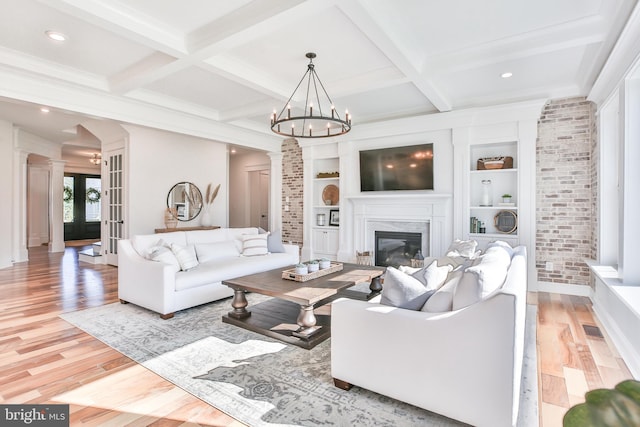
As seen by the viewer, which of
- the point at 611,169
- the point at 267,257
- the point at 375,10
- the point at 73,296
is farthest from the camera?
the point at 267,257

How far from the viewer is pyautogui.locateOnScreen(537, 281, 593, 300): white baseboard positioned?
475cm

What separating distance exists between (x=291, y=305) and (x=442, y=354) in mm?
2459

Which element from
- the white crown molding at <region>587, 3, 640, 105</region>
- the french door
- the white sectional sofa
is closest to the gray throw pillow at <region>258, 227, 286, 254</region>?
the white sectional sofa

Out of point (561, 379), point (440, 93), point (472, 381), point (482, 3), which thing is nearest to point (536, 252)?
point (440, 93)

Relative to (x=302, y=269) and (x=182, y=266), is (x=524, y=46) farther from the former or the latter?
(x=182, y=266)

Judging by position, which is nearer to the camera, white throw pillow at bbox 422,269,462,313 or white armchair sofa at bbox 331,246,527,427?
white armchair sofa at bbox 331,246,527,427

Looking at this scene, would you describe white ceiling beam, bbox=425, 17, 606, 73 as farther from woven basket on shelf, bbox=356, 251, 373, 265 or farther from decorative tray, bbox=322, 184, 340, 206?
decorative tray, bbox=322, 184, 340, 206

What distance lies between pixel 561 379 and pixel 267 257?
11.7 ft

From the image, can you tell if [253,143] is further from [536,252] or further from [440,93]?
[536,252]

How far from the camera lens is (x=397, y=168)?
613cm

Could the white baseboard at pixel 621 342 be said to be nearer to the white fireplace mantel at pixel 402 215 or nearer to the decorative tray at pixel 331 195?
the white fireplace mantel at pixel 402 215

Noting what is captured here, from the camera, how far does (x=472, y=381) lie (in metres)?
1.78

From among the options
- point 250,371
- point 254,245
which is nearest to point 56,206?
point 254,245

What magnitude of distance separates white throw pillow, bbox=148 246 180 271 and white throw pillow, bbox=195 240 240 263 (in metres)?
0.58
